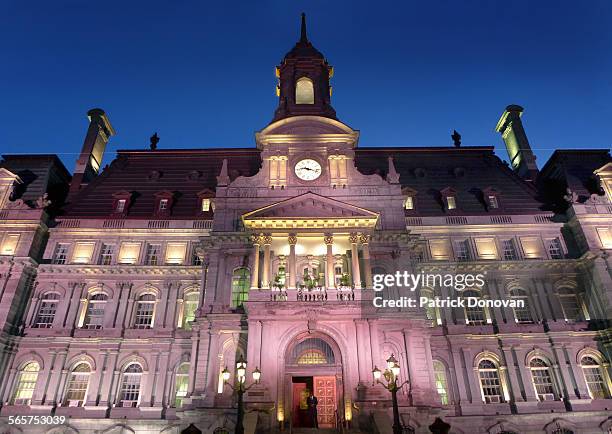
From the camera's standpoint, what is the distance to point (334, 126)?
1576 inches

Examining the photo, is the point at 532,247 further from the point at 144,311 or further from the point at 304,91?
the point at 144,311

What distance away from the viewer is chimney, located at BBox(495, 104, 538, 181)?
47.2m

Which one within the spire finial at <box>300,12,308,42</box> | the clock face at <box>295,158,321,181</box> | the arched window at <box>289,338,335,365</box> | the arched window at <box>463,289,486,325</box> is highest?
the spire finial at <box>300,12,308,42</box>

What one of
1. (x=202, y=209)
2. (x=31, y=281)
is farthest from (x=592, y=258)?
(x=31, y=281)

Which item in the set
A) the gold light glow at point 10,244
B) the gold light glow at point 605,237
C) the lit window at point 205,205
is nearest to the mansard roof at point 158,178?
the lit window at point 205,205

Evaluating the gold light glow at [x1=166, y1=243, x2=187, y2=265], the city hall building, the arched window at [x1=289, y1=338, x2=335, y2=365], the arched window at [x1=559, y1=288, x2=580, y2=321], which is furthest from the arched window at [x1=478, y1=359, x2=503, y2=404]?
the gold light glow at [x1=166, y1=243, x2=187, y2=265]

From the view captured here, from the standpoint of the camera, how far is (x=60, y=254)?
126 feet

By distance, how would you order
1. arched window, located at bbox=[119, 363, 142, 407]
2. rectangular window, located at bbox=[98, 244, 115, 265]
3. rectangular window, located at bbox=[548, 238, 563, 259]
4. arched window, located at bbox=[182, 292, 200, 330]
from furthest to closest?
rectangular window, located at bbox=[98, 244, 115, 265]
rectangular window, located at bbox=[548, 238, 563, 259]
arched window, located at bbox=[182, 292, 200, 330]
arched window, located at bbox=[119, 363, 142, 407]

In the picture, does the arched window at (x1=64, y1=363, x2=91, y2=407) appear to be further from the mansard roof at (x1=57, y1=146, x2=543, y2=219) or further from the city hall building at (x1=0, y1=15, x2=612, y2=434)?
the mansard roof at (x1=57, y1=146, x2=543, y2=219)

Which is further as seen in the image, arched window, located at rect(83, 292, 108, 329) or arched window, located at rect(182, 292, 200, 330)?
arched window, located at rect(182, 292, 200, 330)

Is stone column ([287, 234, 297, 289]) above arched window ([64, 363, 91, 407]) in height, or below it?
above

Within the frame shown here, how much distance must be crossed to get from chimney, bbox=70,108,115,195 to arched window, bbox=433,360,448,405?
A: 115 feet

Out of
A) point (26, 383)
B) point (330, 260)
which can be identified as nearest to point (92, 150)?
point (26, 383)

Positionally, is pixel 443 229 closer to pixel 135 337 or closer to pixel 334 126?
pixel 334 126
